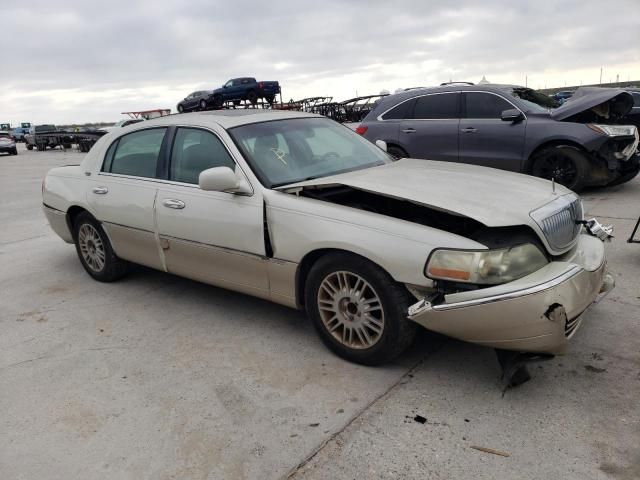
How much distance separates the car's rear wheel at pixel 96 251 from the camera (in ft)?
15.9

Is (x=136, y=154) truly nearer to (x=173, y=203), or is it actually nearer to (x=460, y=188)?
(x=173, y=203)

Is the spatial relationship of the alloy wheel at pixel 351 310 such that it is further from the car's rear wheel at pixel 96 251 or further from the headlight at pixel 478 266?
the car's rear wheel at pixel 96 251

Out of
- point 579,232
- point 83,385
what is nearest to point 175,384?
point 83,385

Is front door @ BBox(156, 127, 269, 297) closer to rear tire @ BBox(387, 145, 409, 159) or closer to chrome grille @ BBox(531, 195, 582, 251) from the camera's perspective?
chrome grille @ BBox(531, 195, 582, 251)

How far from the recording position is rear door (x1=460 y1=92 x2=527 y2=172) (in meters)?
7.67

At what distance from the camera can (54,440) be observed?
270cm

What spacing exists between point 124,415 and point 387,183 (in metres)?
2.04

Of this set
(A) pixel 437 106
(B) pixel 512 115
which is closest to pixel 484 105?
(B) pixel 512 115

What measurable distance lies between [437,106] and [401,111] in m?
0.62

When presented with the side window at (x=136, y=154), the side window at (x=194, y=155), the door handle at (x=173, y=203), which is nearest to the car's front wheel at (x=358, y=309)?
the side window at (x=194, y=155)

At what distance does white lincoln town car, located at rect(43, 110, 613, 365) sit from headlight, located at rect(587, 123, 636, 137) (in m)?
4.34

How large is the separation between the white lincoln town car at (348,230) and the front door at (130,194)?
2 centimetres

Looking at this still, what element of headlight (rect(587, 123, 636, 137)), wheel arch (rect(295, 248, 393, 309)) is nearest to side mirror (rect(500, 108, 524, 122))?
headlight (rect(587, 123, 636, 137))

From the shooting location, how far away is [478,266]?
2689mm
